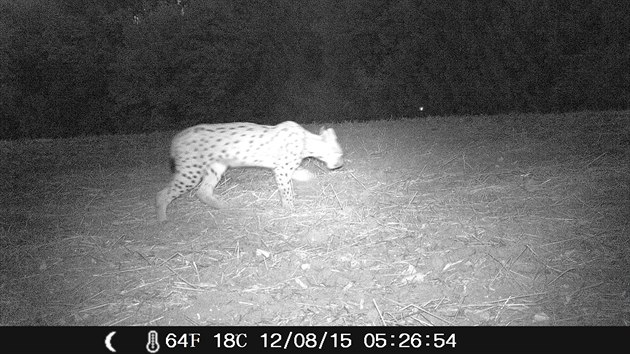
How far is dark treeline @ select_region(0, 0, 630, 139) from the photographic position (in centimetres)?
2023

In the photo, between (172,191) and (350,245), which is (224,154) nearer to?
(172,191)

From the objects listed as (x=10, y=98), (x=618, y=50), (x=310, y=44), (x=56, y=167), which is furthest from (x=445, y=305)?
(x=10, y=98)

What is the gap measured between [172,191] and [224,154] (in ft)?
Result: 2.21

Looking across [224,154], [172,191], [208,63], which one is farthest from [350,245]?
[208,63]

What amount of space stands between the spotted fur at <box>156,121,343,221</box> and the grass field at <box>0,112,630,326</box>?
0.27 metres

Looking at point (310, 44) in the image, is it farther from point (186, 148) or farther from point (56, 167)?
point (186, 148)

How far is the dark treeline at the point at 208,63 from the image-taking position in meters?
20.2

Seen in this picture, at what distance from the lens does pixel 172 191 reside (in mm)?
6043

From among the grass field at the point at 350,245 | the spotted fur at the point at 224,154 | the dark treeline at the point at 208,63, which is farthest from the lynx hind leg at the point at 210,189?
the dark treeline at the point at 208,63

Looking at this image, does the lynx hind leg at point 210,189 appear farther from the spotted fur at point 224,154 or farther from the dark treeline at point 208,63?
the dark treeline at point 208,63

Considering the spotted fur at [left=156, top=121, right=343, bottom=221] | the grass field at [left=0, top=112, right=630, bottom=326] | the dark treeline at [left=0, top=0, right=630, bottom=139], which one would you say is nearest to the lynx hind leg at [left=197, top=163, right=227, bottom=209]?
the spotted fur at [left=156, top=121, right=343, bottom=221]

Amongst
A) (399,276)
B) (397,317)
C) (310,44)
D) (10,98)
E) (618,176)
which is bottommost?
(397,317)

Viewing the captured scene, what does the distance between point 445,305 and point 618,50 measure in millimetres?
16236

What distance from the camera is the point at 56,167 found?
9.13 m
